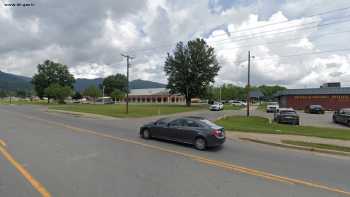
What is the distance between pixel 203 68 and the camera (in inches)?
2437

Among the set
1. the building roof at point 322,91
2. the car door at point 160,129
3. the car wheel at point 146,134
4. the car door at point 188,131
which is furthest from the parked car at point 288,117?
the building roof at point 322,91

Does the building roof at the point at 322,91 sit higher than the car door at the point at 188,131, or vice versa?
the building roof at the point at 322,91

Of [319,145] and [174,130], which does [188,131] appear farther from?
[319,145]

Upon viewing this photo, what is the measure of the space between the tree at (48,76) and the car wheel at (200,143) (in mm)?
92709

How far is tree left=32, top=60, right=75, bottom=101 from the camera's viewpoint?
90.2 m

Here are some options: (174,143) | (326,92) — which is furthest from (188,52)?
(174,143)

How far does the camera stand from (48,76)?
3578 inches

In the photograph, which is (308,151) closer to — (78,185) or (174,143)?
(174,143)

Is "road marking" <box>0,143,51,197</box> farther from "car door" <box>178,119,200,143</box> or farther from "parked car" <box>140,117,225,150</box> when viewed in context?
"car door" <box>178,119,200,143</box>

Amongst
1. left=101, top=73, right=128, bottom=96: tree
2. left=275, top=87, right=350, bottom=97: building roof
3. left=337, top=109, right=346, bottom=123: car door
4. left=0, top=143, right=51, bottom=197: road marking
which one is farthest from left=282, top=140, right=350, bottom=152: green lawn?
left=101, top=73, right=128, bottom=96: tree

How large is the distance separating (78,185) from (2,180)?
1.87m

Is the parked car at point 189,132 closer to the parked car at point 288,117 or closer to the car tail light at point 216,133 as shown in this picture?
the car tail light at point 216,133

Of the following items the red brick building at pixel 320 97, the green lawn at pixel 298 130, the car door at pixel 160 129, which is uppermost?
the red brick building at pixel 320 97

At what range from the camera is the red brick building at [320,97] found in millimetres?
43156
